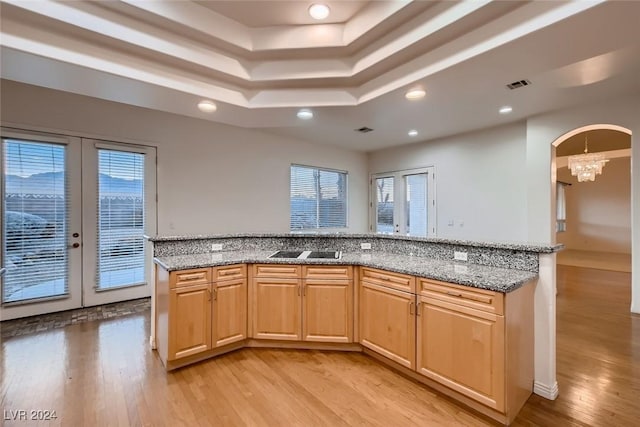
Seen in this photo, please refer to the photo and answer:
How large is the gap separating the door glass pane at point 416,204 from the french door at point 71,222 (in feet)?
15.9

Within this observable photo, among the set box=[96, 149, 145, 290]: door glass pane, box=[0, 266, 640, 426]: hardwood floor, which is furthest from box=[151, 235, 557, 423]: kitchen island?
box=[96, 149, 145, 290]: door glass pane

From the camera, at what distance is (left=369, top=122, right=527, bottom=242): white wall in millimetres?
4578

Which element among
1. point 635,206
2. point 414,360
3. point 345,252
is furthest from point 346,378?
point 635,206

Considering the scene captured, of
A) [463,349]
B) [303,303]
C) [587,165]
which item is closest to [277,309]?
[303,303]

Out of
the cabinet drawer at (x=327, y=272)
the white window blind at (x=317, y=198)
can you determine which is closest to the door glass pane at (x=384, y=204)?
the white window blind at (x=317, y=198)

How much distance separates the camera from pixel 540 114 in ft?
13.6

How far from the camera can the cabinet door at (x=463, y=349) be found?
183 centimetres

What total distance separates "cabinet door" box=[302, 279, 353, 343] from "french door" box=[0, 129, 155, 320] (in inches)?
116

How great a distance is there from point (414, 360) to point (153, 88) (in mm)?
3262

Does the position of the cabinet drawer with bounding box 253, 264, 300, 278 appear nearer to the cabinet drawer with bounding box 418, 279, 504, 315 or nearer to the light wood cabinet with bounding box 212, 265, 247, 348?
the light wood cabinet with bounding box 212, 265, 247, 348

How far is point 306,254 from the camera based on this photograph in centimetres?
313

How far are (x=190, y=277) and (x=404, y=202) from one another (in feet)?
16.0

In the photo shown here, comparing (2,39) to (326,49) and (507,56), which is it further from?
(507,56)

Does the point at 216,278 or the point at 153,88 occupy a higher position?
the point at 153,88
